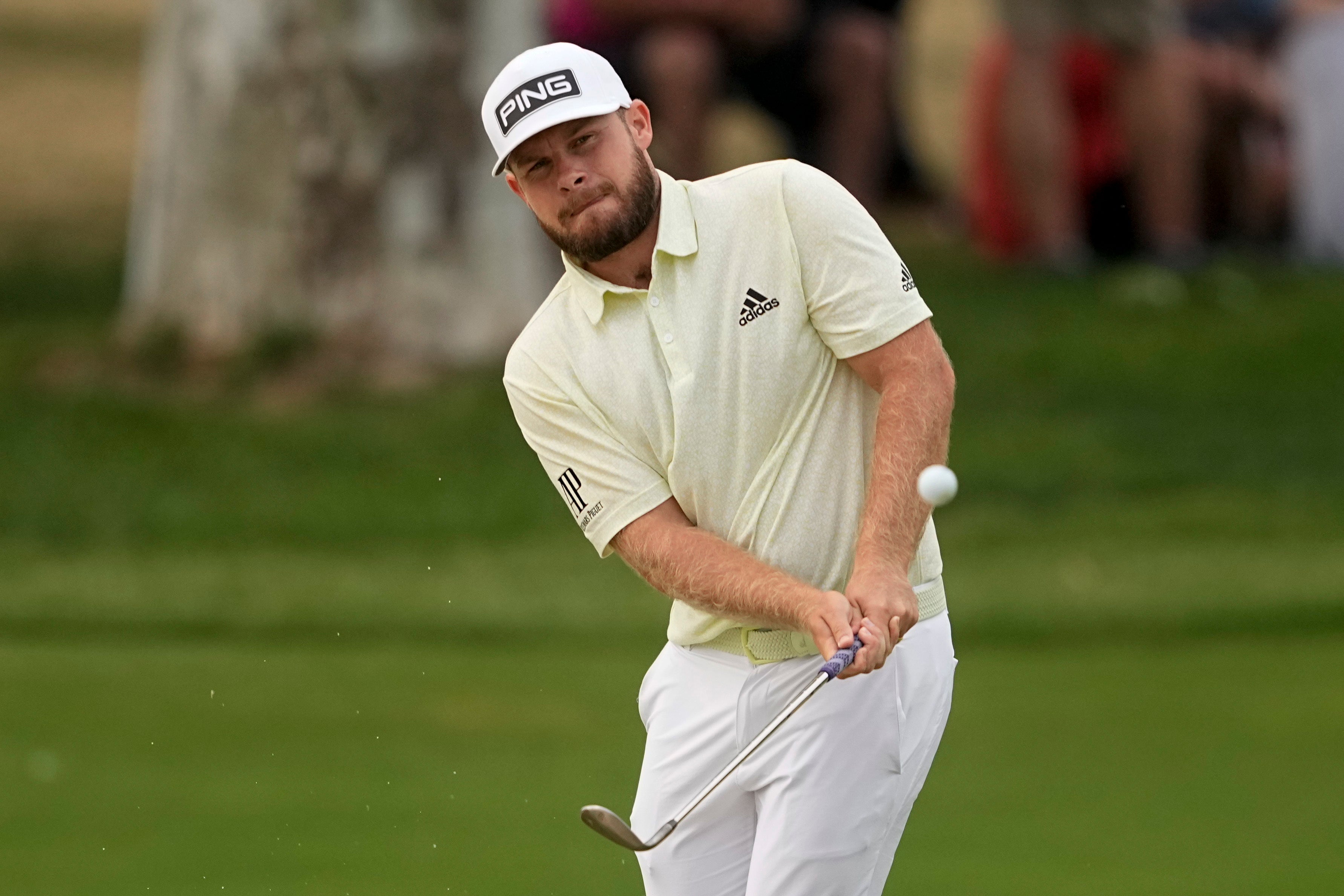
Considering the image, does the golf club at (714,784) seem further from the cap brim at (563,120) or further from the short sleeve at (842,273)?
the cap brim at (563,120)

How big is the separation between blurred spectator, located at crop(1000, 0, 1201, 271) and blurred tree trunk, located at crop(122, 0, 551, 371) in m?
2.33

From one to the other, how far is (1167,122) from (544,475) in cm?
384

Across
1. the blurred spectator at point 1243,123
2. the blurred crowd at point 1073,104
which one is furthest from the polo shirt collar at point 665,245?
the blurred spectator at point 1243,123

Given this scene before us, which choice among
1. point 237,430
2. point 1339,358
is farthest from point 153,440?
point 1339,358

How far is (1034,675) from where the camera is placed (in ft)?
20.8

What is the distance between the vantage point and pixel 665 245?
125 inches

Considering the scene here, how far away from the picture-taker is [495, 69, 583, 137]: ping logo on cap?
3.12 m

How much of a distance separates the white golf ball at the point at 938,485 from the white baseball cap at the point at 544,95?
682 mm

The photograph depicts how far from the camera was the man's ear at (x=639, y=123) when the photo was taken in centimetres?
325

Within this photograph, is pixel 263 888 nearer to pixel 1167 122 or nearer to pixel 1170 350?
pixel 1170 350

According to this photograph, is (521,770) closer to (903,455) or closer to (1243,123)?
(903,455)

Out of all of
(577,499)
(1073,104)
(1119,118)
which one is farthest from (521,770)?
(1073,104)

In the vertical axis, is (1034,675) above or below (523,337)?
below

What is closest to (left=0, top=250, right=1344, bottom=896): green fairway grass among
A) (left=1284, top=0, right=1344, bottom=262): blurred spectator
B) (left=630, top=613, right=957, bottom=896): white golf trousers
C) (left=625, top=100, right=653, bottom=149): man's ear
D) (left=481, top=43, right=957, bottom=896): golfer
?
(left=1284, top=0, right=1344, bottom=262): blurred spectator
